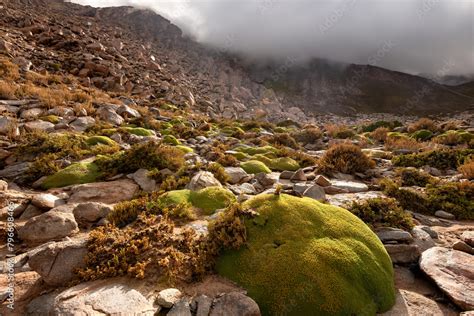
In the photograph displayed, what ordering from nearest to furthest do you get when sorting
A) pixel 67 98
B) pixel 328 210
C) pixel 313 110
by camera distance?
1. pixel 328 210
2. pixel 67 98
3. pixel 313 110

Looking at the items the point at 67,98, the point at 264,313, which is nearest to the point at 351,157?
the point at 264,313

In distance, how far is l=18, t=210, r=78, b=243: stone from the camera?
5.74 metres

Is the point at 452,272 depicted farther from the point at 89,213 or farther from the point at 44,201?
the point at 44,201

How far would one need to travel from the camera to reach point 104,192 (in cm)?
841

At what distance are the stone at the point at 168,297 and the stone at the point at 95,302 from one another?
103 mm

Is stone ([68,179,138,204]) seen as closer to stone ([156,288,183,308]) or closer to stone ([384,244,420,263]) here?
stone ([156,288,183,308])

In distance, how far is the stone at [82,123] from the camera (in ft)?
49.9

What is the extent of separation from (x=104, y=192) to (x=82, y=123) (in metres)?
9.21

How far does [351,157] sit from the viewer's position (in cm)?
1273

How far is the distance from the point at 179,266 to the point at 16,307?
2.24 metres

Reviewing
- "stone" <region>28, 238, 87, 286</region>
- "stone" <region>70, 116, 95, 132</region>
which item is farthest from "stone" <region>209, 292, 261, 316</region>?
"stone" <region>70, 116, 95, 132</region>

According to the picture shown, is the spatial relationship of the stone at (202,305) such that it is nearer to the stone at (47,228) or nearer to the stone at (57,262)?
the stone at (57,262)

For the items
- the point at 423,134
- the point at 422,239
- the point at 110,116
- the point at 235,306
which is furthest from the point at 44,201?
the point at 423,134

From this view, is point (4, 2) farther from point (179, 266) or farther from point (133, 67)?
point (179, 266)
